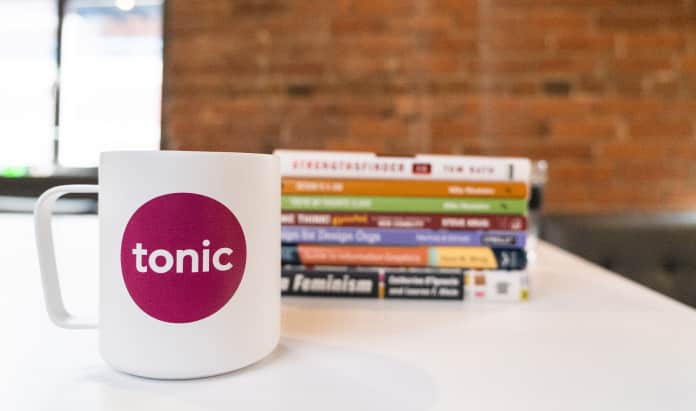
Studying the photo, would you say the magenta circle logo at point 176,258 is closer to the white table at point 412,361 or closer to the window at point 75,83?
the white table at point 412,361

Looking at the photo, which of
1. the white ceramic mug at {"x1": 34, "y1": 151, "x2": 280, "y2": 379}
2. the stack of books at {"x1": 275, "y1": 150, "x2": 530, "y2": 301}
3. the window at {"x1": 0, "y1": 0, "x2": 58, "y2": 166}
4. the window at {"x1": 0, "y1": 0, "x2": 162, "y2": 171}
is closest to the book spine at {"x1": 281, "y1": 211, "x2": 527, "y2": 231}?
the stack of books at {"x1": 275, "y1": 150, "x2": 530, "y2": 301}

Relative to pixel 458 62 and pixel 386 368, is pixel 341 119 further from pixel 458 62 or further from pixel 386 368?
pixel 386 368

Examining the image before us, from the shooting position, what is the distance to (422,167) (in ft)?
1.83

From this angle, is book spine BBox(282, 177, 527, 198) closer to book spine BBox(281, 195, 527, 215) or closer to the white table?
book spine BBox(281, 195, 527, 215)

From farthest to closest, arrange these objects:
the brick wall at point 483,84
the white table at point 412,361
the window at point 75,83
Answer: the window at point 75,83 < the brick wall at point 483,84 < the white table at point 412,361

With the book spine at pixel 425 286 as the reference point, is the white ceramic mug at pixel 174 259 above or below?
above

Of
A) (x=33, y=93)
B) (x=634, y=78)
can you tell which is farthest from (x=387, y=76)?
(x=33, y=93)

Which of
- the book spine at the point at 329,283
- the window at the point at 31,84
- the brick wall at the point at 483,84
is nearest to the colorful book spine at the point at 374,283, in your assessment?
the book spine at the point at 329,283

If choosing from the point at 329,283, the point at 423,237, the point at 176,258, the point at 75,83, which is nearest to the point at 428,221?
the point at 423,237

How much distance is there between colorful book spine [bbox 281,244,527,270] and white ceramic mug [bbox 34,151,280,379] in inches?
9.0

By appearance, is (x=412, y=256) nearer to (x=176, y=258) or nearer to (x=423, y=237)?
(x=423, y=237)

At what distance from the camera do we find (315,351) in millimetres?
382

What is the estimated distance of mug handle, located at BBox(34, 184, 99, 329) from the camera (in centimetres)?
33

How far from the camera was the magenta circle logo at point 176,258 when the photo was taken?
317 mm
